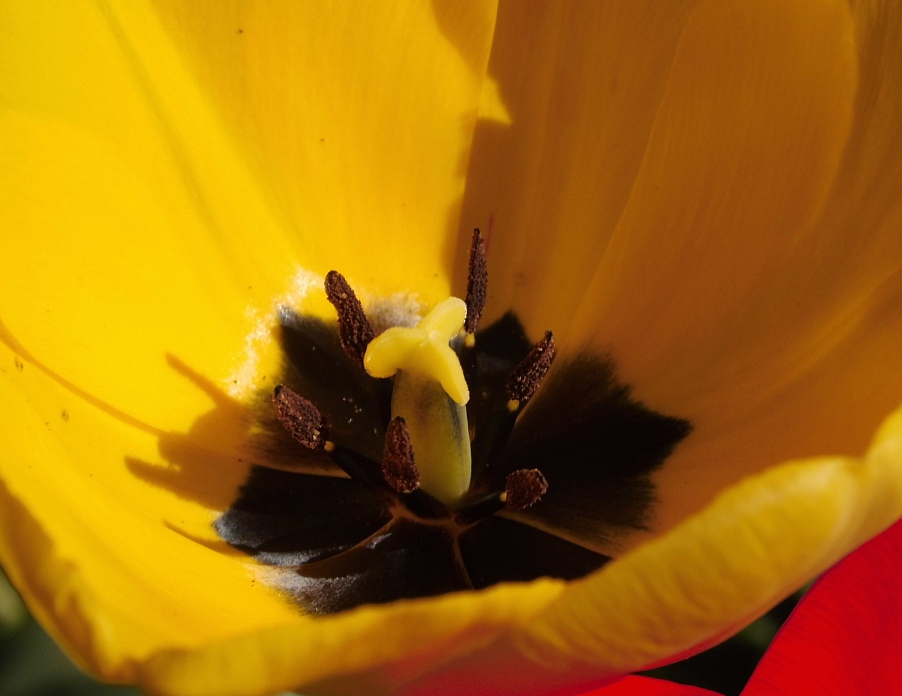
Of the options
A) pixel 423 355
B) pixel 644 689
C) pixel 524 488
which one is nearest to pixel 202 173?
pixel 423 355

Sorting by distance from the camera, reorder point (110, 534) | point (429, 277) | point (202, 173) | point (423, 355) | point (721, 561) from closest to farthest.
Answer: point (721, 561) → point (110, 534) → point (423, 355) → point (202, 173) → point (429, 277)

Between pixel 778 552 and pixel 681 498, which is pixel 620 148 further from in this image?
pixel 778 552

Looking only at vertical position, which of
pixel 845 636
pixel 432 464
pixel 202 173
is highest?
pixel 202 173

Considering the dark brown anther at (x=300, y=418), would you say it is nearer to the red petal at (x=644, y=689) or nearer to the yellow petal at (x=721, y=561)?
the red petal at (x=644, y=689)

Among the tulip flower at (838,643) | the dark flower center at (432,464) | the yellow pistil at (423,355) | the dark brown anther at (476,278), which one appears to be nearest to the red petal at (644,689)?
the tulip flower at (838,643)

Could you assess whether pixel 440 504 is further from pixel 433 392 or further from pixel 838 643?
pixel 838 643

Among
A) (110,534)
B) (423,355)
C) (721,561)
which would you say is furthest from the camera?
(423,355)

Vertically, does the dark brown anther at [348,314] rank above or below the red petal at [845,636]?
above

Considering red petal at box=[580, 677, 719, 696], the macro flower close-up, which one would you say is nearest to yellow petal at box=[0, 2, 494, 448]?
Answer: the macro flower close-up

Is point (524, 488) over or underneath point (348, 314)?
underneath
